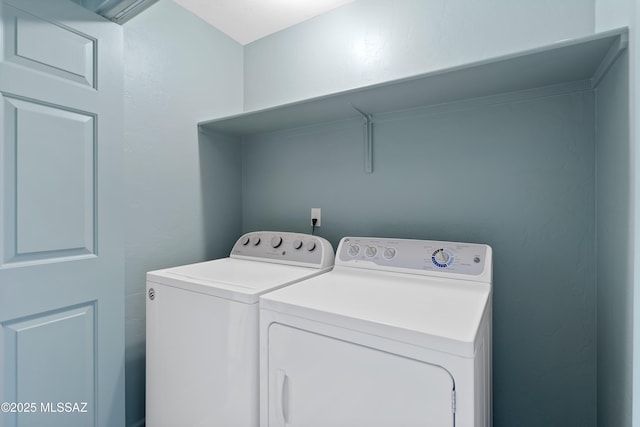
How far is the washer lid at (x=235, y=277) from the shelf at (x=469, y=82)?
854 mm

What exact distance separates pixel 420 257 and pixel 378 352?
2.18 feet

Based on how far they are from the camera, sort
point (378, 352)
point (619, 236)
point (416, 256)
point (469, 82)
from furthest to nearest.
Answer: point (416, 256) → point (469, 82) → point (619, 236) → point (378, 352)

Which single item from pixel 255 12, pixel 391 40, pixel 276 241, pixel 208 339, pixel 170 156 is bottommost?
pixel 208 339

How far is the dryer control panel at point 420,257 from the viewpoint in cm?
131

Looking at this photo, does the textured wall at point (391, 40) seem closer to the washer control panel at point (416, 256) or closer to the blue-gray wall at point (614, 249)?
the blue-gray wall at point (614, 249)

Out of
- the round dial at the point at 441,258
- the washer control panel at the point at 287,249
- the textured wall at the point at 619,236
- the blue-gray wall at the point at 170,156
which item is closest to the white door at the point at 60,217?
the blue-gray wall at the point at 170,156

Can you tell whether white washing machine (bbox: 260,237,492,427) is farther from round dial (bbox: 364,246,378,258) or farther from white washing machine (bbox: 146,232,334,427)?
round dial (bbox: 364,246,378,258)

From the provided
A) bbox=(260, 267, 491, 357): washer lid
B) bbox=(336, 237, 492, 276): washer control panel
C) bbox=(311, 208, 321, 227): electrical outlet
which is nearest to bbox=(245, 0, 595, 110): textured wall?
bbox=(311, 208, 321, 227): electrical outlet

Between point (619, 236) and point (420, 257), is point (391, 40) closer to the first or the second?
point (420, 257)

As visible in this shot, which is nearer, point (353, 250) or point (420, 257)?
point (420, 257)

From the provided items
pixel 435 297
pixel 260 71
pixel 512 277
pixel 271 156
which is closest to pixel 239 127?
pixel 271 156

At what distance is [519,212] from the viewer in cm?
143

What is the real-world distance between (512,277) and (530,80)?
0.87 metres

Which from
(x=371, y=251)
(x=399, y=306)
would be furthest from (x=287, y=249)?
(x=399, y=306)
